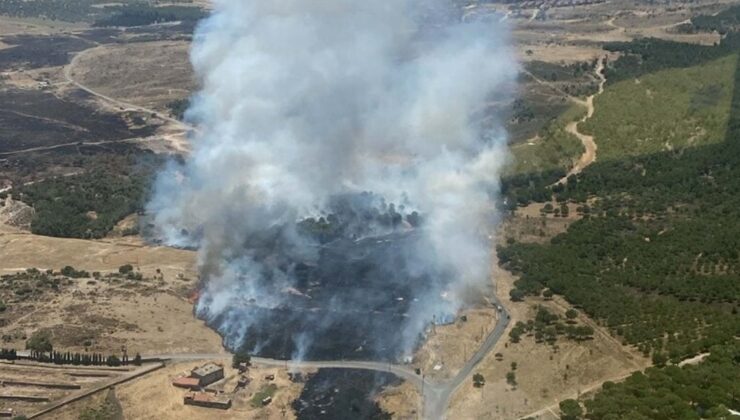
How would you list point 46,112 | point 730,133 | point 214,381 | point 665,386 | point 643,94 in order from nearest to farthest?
point 665,386
point 214,381
point 730,133
point 643,94
point 46,112

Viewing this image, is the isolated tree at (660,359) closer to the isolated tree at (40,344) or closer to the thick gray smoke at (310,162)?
the thick gray smoke at (310,162)

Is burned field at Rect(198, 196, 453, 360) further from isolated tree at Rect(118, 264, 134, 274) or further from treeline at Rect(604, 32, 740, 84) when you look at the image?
treeline at Rect(604, 32, 740, 84)

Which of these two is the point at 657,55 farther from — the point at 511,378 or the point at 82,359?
the point at 82,359

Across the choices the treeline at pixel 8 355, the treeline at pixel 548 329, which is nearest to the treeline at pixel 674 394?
the treeline at pixel 548 329

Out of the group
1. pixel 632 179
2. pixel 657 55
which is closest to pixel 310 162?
pixel 632 179

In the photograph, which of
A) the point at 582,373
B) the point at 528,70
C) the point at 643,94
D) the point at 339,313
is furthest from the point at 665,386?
the point at 528,70

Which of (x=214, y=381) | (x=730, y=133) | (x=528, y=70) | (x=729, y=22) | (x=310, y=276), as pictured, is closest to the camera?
(x=214, y=381)

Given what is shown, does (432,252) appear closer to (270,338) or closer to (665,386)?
(270,338)
